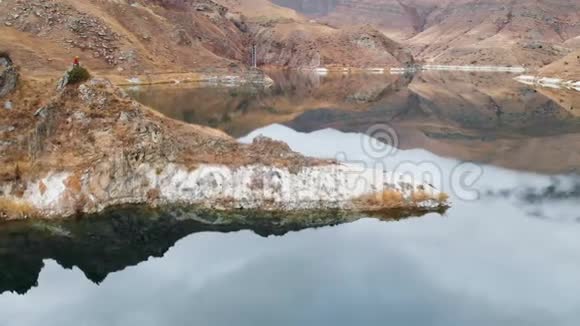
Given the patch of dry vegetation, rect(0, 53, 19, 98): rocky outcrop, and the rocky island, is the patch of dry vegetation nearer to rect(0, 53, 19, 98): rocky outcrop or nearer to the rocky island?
the rocky island

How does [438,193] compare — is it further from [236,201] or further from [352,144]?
[352,144]

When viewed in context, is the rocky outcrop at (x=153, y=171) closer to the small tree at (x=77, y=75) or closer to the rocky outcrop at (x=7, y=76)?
the small tree at (x=77, y=75)

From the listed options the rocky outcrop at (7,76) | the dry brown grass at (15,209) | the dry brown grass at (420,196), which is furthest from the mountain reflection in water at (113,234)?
the rocky outcrop at (7,76)

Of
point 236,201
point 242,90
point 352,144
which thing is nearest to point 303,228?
point 236,201

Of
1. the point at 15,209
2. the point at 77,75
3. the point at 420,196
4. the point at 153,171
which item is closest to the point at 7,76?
the point at 77,75

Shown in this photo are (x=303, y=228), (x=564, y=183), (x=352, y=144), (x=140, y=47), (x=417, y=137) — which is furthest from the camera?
(x=140, y=47)

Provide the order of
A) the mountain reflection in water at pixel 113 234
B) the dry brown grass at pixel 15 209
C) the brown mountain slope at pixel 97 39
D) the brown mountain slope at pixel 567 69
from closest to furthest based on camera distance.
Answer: the mountain reflection in water at pixel 113 234 → the dry brown grass at pixel 15 209 → the brown mountain slope at pixel 97 39 → the brown mountain slope at pixel 567 69
